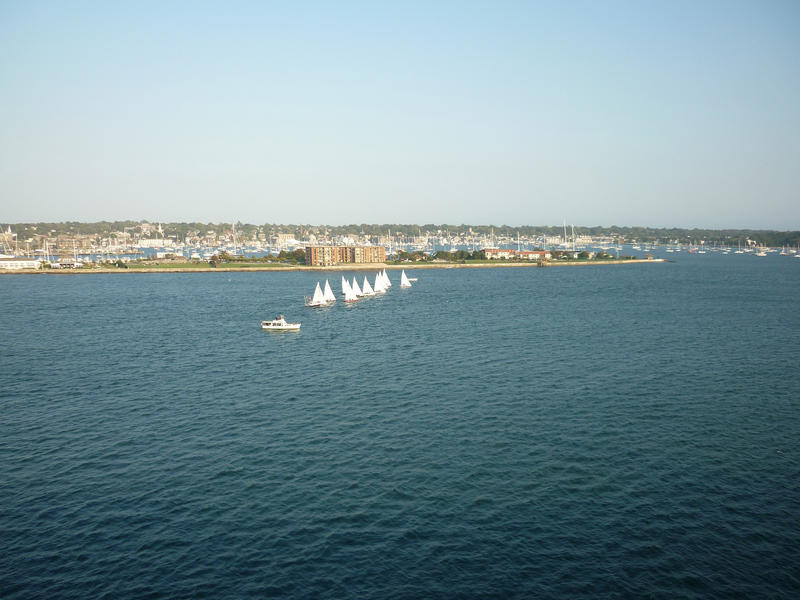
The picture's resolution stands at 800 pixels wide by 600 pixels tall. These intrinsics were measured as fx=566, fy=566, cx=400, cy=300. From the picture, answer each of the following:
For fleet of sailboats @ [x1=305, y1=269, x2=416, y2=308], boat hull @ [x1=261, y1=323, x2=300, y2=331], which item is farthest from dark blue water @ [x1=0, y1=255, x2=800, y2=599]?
fleet of sailboats @ [x1=305, y1=269, x2=416, y2=308]

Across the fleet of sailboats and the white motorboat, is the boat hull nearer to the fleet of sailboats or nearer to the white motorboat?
the white motorboat

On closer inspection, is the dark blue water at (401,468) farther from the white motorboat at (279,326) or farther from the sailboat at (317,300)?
the sailboat at (317,300)

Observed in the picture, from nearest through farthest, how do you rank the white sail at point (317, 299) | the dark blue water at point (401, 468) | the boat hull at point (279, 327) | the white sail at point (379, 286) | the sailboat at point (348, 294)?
the dark blue water at point (401, 468), the boat hull at point (279, 327), the white sail at point (317, 299), the sailboat at point (348, 294), the white sail at point (379, 286)

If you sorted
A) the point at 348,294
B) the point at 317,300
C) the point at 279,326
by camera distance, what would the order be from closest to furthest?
the point at 279,326
the point at 317,300
the point at 348,294

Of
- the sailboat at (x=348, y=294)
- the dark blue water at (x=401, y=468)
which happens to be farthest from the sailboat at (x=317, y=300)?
the dark blue water at (x=401, y=468)

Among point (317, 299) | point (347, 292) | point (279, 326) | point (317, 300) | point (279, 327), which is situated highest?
point (347, 292)

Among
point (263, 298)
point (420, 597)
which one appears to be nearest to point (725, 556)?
point (420, 597)

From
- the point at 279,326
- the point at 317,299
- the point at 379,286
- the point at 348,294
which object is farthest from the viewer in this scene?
the point at 379,286

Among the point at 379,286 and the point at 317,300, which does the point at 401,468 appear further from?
the point at 379,286

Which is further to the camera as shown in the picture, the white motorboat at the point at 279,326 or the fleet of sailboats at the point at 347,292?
the fleet of sailboats at the point at 347,292

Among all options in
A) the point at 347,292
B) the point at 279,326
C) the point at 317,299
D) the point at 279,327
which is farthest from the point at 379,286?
the point at 279,327

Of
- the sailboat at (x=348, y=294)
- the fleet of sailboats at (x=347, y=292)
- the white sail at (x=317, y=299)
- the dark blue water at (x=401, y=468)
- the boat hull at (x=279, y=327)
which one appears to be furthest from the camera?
the sailboat at (x=348, y=294)
